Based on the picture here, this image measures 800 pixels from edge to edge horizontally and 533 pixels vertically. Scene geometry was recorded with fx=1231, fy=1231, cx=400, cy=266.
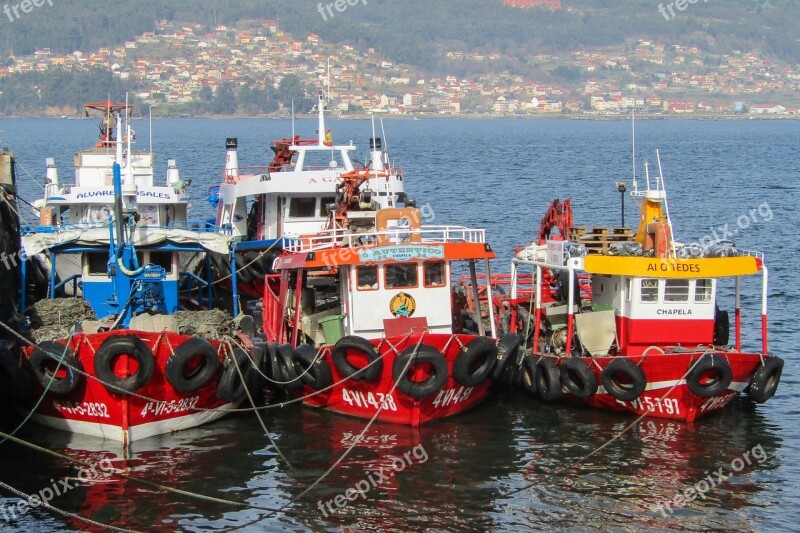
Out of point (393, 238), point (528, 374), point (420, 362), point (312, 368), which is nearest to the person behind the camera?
point (420, 362)

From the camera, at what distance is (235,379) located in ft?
78.5

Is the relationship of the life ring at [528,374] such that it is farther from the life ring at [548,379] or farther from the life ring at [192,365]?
the life ring at [192,365]

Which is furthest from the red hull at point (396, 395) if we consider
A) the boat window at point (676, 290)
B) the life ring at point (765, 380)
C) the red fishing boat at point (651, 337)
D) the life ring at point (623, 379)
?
the life ring at point (765, 380)

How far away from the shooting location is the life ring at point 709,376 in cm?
2338

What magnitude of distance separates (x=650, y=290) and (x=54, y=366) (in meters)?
11.7

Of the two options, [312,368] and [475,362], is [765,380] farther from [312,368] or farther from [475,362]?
[312,368]

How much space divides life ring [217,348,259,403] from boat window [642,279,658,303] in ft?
26.1

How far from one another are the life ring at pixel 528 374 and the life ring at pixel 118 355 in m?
8.00

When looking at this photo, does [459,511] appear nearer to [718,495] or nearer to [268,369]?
[718,495]

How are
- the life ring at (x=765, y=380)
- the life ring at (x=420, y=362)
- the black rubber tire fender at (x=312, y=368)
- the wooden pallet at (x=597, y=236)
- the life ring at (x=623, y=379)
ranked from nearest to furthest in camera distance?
the life ring at (x=420, y=362)
the life ring at (x=623, y=379)
the life ring at (x=765, y=380)
the black rubber tire fender at (x=312, y=368)
the wooden pallet at (x=597, y=236)

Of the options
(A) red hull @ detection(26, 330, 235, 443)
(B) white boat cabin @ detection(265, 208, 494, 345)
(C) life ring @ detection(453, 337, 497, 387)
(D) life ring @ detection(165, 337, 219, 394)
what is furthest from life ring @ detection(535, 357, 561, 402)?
(D) life ring @ detection(165, 337, 219, 394)

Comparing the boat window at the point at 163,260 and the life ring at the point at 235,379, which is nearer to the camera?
the life ring at the point at 235,379

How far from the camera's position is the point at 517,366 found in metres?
26.7

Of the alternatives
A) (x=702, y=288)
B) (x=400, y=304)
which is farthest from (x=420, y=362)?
(x=702, y=288)
